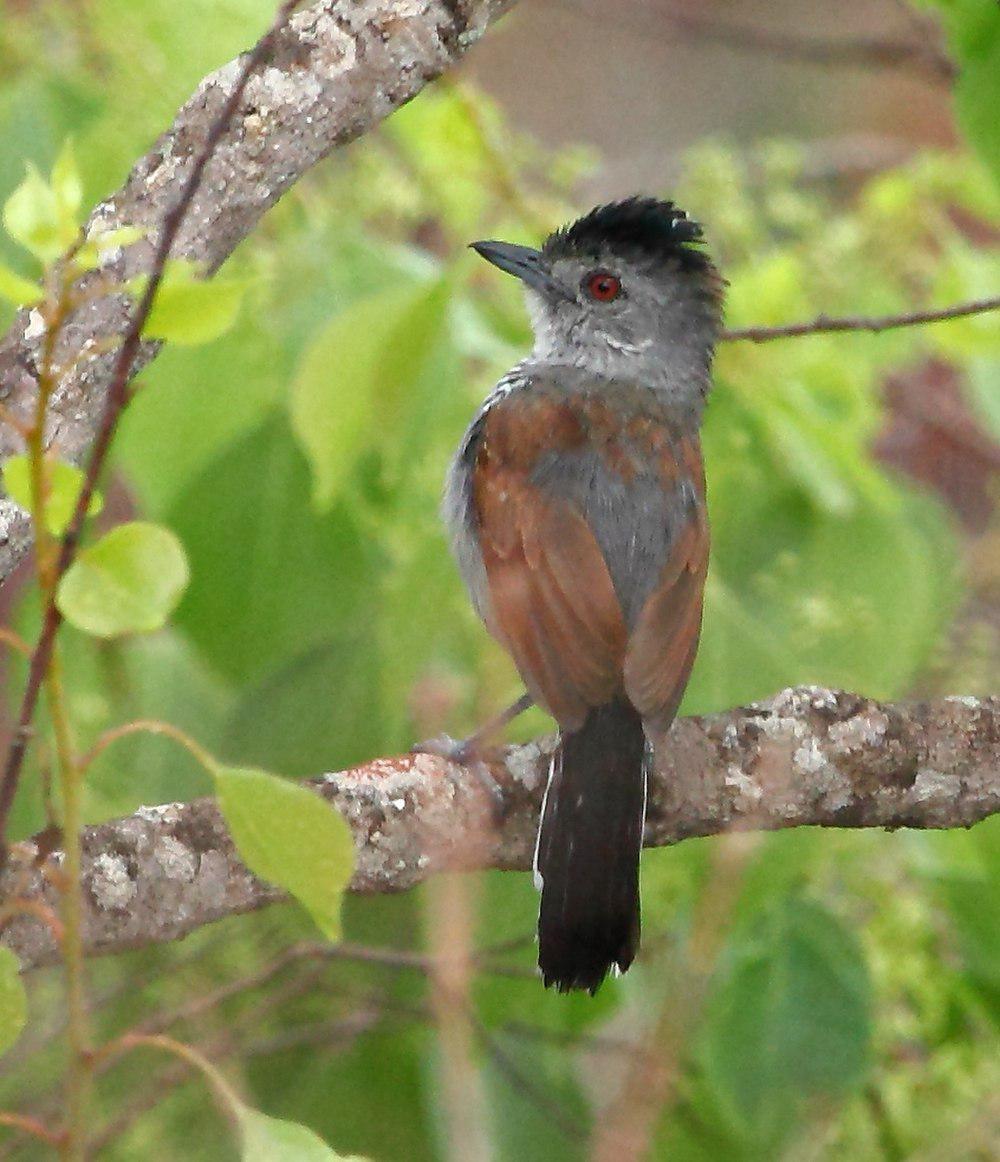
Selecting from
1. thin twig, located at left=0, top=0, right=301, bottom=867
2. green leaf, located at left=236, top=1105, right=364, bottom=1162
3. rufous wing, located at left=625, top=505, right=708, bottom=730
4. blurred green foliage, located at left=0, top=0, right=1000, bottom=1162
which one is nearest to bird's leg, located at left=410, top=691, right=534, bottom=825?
blurred green foliage, located at left=0, top=0, right=1000, bottom=1162

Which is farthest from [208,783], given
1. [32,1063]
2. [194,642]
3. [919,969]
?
[919,969]

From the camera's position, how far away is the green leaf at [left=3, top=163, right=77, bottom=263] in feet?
5.27

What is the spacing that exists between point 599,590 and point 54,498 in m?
2.06

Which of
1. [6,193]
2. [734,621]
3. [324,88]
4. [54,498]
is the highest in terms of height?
[6,193]

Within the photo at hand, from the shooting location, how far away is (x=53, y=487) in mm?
1577

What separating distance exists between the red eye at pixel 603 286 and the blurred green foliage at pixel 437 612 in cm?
23

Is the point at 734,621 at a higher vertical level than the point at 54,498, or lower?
lower

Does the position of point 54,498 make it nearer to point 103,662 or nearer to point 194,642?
point 194,642

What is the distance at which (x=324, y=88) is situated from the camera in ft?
8.25

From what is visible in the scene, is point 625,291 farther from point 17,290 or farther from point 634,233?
point 17,290

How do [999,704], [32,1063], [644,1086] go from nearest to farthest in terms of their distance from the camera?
[644,1086]
[999,704]
[32,1063]

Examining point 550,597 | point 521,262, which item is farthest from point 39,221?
point 521,262

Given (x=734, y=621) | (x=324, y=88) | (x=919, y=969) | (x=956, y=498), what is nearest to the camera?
(x=324, y=88)

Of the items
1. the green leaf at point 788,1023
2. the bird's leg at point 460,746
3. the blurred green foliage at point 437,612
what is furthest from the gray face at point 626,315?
the green leaf at point 788,1023
